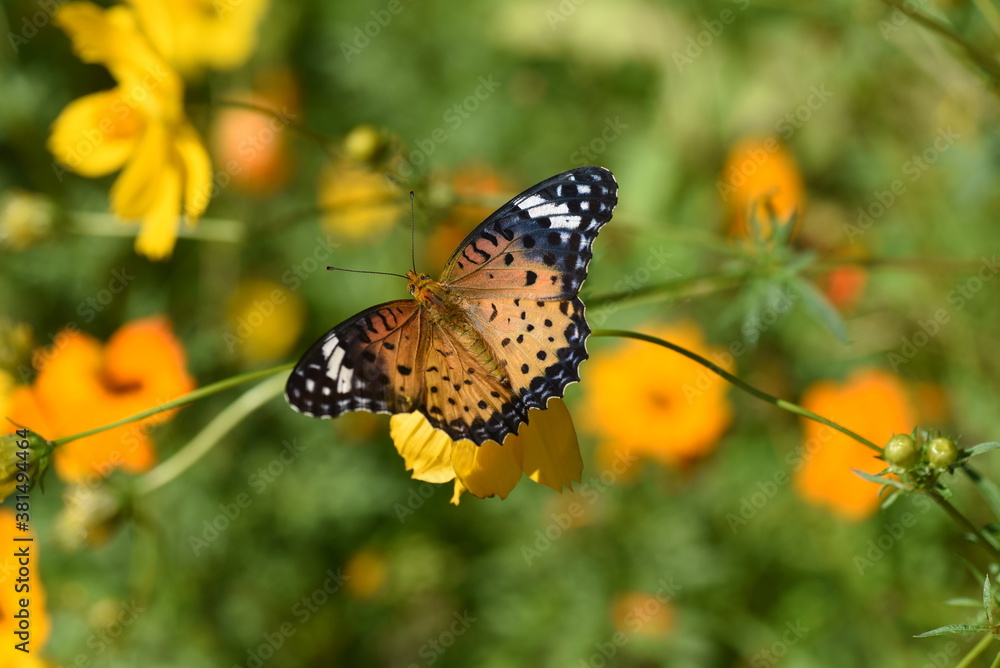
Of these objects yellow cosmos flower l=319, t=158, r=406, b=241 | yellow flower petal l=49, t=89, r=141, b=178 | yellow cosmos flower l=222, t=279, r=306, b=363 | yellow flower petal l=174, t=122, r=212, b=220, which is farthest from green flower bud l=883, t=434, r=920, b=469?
yellow cosmos flower l=222, t=279, r=306, b=363

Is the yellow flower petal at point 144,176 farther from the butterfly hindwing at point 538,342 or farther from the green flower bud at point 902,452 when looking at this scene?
the green flower bud at point 902,452

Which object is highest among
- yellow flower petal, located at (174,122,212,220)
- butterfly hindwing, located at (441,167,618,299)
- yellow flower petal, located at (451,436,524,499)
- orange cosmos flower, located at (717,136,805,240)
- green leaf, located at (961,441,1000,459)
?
butterfly hindwing, located at (441,167,618,299)

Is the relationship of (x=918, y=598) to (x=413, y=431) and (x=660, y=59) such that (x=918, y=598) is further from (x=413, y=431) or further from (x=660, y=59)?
(x=660, y=59)

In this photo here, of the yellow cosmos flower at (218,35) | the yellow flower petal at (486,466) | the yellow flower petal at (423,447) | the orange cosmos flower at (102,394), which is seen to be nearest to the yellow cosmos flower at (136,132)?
the orange cosmos flower at (102,394)

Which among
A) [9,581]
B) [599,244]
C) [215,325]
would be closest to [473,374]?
[599,244]

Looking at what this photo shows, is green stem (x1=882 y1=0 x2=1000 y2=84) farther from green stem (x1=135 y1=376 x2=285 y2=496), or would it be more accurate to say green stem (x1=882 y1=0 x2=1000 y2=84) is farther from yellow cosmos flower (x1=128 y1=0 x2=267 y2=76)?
yellow cosmos flower (x1=128 y1=0 x2=267 y2=76)

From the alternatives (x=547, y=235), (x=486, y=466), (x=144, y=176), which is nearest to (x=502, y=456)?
(x=486, y=466)

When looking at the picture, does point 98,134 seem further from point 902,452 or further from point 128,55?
point 902,452
